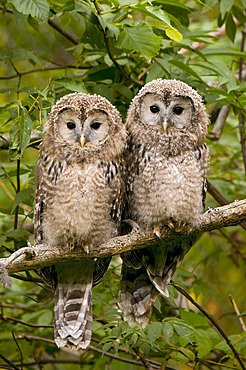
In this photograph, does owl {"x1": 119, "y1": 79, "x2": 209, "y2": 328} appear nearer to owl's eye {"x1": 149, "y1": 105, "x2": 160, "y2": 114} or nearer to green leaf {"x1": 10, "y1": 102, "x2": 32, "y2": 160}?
owl's eye {"x1": 149, "y1": 105, "x2": 160, "y2": 114}

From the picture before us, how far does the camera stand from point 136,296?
397 cm

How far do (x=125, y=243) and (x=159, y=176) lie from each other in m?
0.40

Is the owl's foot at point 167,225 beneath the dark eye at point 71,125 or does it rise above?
beneath

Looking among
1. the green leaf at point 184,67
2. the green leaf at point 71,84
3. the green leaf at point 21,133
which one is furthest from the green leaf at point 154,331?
the green leaf at point 184,67

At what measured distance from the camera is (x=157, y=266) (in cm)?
397

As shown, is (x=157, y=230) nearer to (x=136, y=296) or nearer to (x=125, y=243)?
(x=125, y=243)

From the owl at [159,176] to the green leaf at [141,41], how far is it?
242 mm

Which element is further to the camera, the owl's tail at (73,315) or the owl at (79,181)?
the owl's tail at (73,315)

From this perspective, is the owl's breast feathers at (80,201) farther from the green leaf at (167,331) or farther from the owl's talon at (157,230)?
the green leaf at (167,331)

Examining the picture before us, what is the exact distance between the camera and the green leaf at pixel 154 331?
11.8 feet

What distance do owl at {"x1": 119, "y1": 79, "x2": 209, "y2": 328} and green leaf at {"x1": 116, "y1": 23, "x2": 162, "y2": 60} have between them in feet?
0.79

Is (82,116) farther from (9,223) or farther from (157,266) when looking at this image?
(9,223)

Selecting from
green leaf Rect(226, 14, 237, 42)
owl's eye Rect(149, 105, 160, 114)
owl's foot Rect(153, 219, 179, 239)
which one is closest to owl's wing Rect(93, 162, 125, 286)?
owl's foot Rect(153, 219, 179, 239)

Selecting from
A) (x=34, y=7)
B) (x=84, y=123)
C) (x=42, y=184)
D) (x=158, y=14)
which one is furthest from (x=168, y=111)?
(x=34, y=7)
